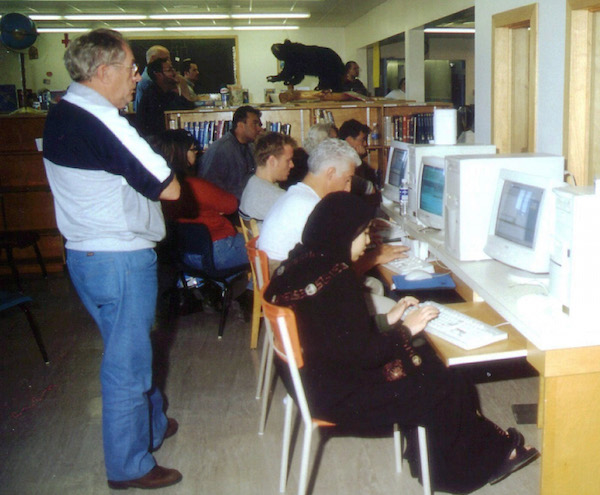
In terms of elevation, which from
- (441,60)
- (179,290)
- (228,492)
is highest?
(441,60)

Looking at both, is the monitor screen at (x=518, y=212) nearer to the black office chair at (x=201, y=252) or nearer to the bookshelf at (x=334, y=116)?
the black office chair at (x=201, y=252)

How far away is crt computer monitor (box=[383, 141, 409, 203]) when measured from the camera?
3754 mm

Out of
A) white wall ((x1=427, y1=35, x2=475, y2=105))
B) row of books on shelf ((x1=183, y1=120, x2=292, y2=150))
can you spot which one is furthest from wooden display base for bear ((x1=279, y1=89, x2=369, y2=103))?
white wall ((x1=427, y1=35, x2=475, y2=105))

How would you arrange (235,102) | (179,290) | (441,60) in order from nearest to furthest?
(179,290)
(235,102)
(441,60)

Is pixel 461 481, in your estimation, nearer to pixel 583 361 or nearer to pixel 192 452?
pixel 583 361

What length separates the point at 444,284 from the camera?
2594mm

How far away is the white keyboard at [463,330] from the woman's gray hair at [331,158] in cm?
104

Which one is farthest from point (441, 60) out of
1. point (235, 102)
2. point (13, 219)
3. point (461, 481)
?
point (461, 481)

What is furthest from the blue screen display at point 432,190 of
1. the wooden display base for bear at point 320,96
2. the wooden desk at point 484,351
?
the wooden display base for bear at point 320,96

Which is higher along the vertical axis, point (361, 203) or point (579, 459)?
point (361, 203)

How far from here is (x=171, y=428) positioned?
2.70 meters

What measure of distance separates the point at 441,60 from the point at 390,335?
→ 11.1 meters

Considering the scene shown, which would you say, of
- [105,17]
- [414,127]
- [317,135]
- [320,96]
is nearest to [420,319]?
[317,135]

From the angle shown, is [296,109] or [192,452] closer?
[192,452]
